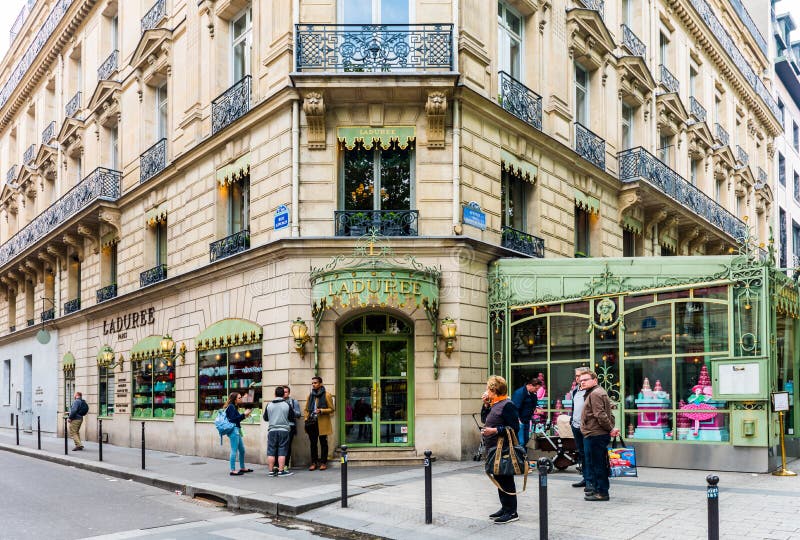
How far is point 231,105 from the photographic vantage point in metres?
16.9

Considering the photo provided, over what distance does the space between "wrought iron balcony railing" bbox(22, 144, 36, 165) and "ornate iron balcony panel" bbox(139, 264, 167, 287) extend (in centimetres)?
1340

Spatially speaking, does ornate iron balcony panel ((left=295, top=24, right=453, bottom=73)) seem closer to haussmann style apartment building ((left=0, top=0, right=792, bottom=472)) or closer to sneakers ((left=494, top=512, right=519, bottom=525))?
haussmann style apartment building ((left=0, top=0, right=792, bottom=472))

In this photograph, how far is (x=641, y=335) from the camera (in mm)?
13805

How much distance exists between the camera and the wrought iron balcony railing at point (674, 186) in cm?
2094

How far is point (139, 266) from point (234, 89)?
668 centimetres

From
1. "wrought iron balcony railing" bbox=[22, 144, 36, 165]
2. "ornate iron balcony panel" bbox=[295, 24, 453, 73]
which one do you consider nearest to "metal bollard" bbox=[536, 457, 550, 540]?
"ornate iron balcony panel" bbox=[295, 24, 453, 73]

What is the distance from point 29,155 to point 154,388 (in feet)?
56.8

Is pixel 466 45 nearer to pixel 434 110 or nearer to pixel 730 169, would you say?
pixel 434 110

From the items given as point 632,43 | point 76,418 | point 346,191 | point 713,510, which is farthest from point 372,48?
point 76,418

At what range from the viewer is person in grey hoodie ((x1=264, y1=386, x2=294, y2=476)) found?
43.8 ft

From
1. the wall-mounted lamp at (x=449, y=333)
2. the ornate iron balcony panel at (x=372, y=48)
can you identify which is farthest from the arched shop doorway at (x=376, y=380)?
the ornate iron balcony panel at (x=372, y=48)

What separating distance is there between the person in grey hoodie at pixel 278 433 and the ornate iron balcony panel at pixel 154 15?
12058 mm

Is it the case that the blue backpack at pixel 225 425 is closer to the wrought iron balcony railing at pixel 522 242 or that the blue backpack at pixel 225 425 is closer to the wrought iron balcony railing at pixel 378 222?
the wrought iron balcony railing at pixel 378 222

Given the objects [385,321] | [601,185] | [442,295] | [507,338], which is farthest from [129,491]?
[601,185]
